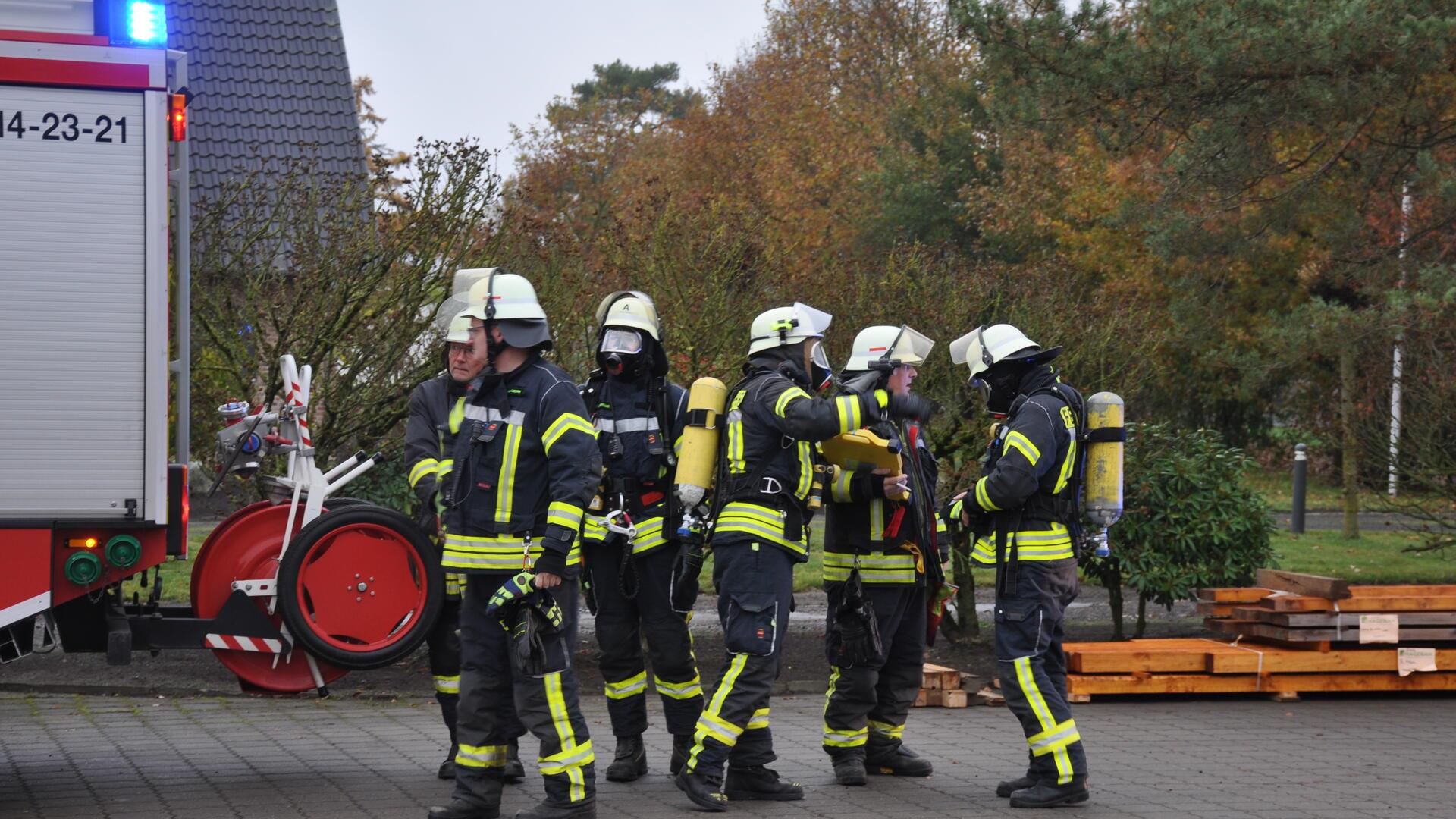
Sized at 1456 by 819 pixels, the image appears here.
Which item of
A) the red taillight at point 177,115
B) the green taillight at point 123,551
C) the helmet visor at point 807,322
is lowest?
the green taillight at point 123,551

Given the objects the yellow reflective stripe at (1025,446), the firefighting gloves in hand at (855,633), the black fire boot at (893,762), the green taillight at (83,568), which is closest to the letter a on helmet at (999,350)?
the yellow reflective stripe at (1025,446)

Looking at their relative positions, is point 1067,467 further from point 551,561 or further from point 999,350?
point 551,561

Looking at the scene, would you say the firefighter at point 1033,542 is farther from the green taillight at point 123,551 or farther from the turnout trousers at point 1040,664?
the green taillight at point 123,551

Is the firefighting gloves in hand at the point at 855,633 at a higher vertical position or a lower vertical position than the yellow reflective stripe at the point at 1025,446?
lower

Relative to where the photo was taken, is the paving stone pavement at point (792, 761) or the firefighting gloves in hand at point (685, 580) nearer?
the paving stone pavement at point (792, 761)

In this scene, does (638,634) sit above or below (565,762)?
above

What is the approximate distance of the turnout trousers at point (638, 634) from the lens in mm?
6582

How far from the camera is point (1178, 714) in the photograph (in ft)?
28.1

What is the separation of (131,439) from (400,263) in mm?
3966

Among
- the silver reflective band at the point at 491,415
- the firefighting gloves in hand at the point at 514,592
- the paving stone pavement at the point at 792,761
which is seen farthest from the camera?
the paving stone pavement at the point at 792,761

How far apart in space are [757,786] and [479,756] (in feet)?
4.01

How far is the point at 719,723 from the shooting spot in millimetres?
6105

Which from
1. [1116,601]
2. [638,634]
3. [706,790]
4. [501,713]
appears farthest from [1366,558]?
[501,713]

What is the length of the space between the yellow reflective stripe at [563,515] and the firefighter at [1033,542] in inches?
72.4
